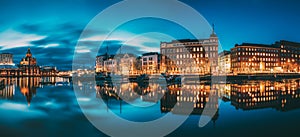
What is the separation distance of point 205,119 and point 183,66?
89.1 metres

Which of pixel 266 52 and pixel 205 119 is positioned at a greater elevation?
pixel 266 52

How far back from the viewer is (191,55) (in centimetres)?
9912

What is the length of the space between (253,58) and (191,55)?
34578mm

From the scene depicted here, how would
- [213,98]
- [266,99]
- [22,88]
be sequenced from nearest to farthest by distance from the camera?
[266,99] → [213,98] → [22,88]

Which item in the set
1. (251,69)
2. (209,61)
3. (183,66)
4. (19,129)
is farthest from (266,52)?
(19,129)

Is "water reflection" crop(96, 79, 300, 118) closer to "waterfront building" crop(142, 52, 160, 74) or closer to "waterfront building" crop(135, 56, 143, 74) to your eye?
"waterfront building" crop(142, 52, 160, 74)

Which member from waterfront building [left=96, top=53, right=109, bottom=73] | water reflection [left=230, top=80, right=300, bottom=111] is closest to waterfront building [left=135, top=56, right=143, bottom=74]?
waterfront building [left=96, top=53, right=109, bottom=73]

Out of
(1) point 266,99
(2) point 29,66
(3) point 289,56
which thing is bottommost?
(1) point 266,99

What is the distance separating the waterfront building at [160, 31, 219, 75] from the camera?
96.6m

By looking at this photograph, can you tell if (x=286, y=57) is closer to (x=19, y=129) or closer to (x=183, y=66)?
(x=183, y=66)

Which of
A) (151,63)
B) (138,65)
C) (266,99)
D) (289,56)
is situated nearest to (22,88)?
(266,99)

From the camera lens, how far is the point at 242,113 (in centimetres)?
1370

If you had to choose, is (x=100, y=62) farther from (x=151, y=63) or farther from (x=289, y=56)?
(x=289, y=56)

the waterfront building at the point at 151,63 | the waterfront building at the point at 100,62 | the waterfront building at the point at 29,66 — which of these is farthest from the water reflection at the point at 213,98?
the waterfront building at the point at 29,66
